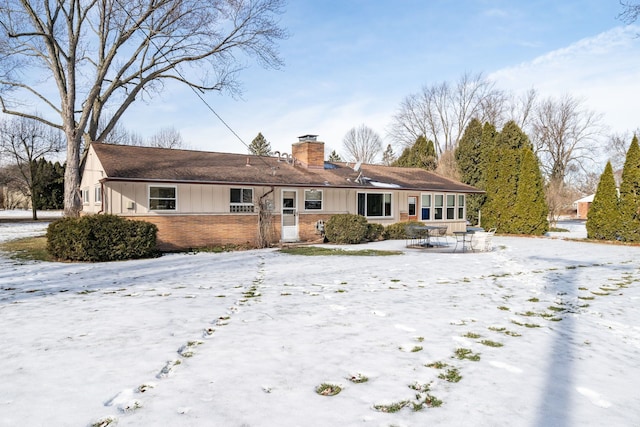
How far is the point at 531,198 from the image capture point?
72.5ft

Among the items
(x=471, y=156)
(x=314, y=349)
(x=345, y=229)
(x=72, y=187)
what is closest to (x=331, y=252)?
(x=345, y=229)

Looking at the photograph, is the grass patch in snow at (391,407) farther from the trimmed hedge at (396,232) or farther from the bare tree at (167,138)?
the bare tree at (167,138)

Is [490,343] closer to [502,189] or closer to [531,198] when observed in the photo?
[531,198]

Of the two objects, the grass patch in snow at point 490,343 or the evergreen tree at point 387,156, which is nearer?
the grass patch in snow at point 490,343

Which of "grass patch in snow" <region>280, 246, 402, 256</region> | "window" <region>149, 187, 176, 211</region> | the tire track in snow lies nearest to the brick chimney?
"grass patch in snow" <region>280, 246, 402, 256</region>

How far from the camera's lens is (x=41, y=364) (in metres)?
4.27

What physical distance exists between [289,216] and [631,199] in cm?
1570

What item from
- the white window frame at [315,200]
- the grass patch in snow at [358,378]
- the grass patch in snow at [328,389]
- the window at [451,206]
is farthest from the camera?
the window at [451,206]

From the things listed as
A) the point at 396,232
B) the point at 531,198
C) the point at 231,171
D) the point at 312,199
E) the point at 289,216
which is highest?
the point at 231,171

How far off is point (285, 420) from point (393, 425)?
85 cm

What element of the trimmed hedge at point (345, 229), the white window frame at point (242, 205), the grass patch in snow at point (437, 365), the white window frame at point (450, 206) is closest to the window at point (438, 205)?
the white window frame at point (450, 206)

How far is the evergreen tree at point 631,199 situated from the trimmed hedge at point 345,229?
12037 mm

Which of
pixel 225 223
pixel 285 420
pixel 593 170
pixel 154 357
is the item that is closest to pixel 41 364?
pixel 154 357

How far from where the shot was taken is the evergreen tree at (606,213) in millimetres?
19078
